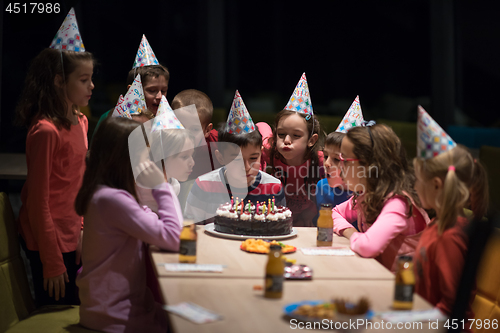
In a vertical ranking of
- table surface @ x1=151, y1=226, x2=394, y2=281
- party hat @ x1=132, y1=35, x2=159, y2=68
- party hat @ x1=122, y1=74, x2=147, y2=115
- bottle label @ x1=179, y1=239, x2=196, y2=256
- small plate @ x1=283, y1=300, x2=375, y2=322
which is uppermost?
party hat @ x1=132, y1=35, x2=159, y2=68

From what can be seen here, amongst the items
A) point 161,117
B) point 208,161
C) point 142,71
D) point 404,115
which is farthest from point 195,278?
point 404,115

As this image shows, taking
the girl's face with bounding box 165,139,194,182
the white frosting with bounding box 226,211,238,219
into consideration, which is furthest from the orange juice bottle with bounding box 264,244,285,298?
the girl's face with bounding box 165,139,194,182

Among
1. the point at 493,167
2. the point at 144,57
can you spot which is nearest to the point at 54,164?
the point at 144,57

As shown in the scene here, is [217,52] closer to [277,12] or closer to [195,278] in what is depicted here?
[277,12]

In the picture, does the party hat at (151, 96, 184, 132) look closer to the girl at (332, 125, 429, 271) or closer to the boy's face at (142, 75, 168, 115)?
the boy's face at (142, 75, 168, 115)

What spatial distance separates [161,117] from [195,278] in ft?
3.72

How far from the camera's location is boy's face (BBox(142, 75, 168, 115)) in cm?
327

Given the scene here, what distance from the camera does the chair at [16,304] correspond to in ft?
6.36

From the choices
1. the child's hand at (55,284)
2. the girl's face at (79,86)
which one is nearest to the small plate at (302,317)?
the child's hand at (55,284)

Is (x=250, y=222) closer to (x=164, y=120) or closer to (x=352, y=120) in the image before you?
(x=164, y=120)

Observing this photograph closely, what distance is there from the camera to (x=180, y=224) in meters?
1.97

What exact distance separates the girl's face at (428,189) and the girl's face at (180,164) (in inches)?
45.5

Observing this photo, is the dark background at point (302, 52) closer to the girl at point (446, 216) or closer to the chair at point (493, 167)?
the chair at point (493, 167)

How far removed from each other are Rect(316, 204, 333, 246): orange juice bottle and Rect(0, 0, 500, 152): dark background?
442 centimetres
